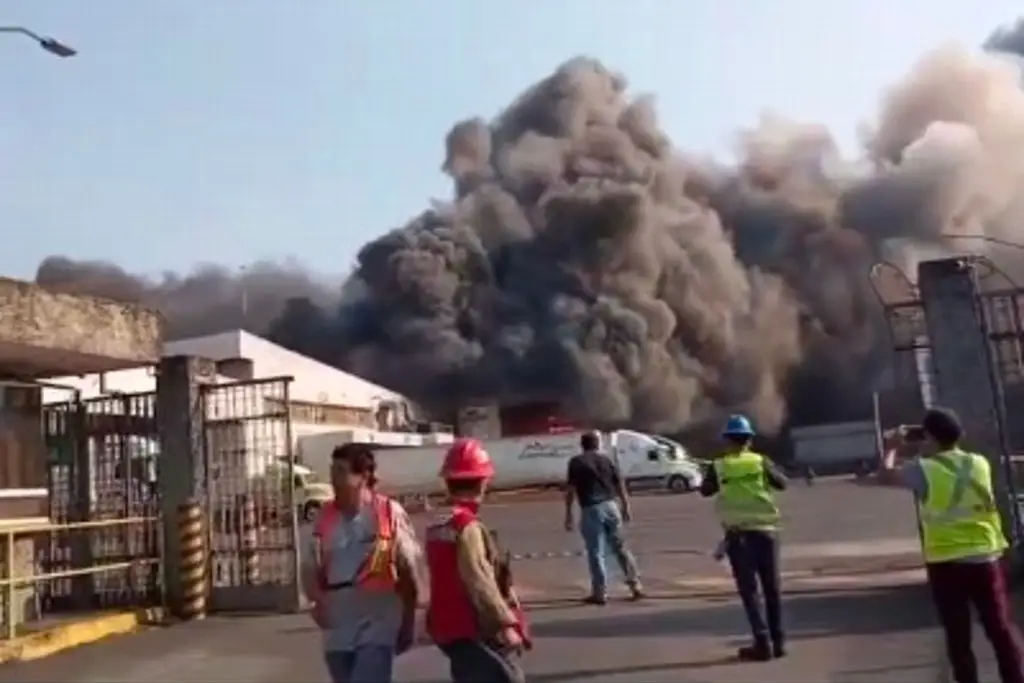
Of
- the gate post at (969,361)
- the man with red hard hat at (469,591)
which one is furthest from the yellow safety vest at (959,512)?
the gate post at (969,361)

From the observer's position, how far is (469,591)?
3809 mm

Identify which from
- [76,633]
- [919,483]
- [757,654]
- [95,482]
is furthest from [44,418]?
[919,483]

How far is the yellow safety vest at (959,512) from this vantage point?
541cm

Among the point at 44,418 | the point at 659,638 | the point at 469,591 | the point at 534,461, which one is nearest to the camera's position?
the point at 469,591

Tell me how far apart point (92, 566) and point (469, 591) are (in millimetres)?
8069

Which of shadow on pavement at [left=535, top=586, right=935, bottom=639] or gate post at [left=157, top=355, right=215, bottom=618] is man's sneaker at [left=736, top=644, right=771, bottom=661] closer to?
shadow on pavement at [left=535, top=586, right=935, bottom=639]

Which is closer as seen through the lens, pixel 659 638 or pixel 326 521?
pixel 326 521

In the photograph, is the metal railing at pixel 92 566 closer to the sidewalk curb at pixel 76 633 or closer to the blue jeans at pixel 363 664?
the sidewalk curb at pixel 76 633

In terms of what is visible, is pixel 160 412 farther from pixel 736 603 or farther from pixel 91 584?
pixel 736 603

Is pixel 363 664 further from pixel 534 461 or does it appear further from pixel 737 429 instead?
pixel 534 461

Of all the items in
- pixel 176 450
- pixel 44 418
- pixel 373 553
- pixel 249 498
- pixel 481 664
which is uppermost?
pixel 44 418

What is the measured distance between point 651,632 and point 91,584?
5.46 m

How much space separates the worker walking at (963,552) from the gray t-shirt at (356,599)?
2.56m

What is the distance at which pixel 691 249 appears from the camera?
184 ft
